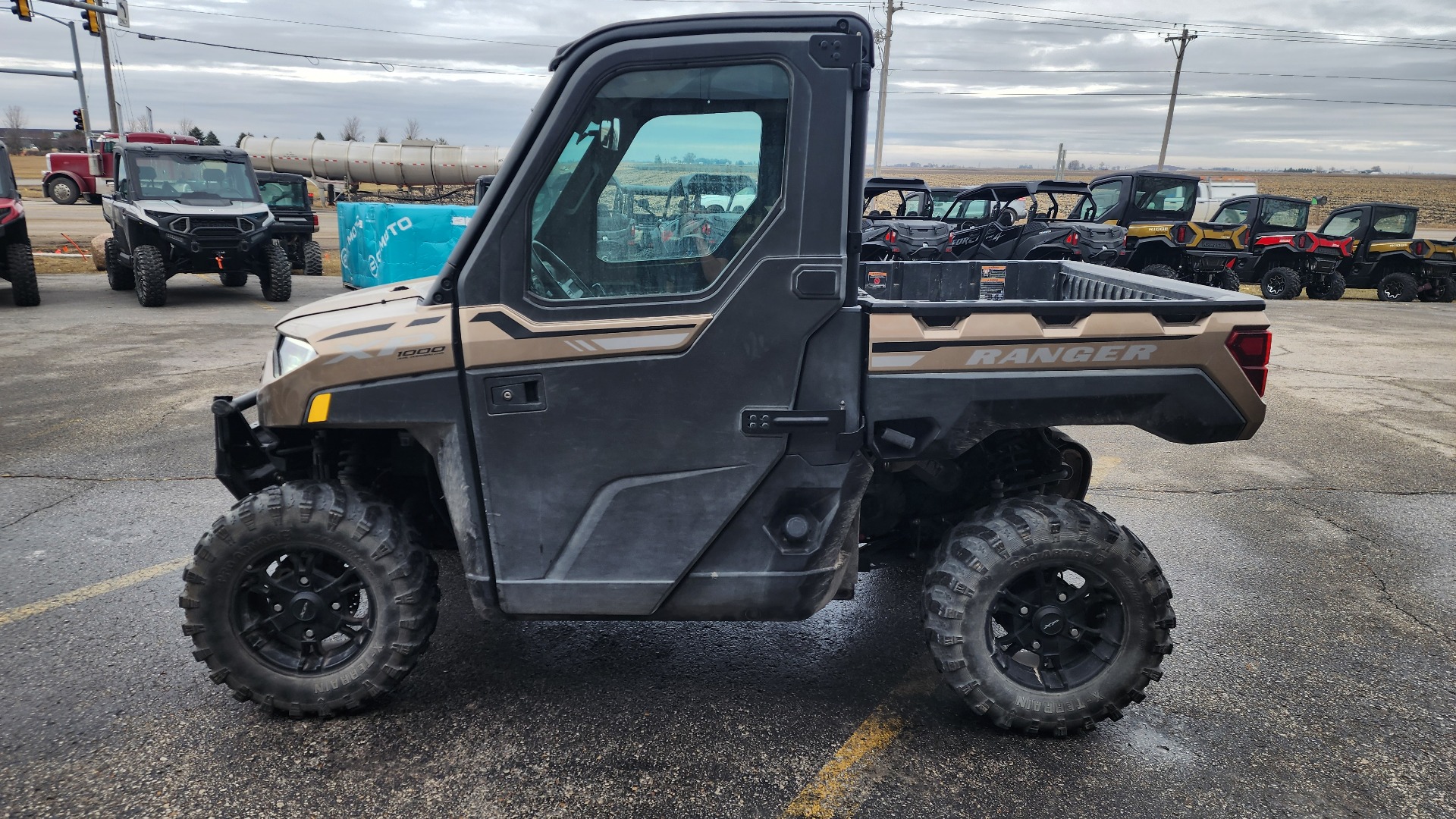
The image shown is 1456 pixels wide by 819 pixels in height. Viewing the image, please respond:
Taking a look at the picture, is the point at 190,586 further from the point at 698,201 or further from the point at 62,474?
the point at 62,474

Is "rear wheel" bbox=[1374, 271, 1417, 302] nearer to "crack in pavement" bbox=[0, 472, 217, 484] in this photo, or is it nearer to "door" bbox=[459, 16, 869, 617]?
"door" bbox=[459, 16, 869, 617]

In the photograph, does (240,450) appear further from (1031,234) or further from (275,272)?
(1031,234)

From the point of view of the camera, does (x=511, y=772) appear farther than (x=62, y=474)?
No

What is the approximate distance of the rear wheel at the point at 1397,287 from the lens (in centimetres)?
1848

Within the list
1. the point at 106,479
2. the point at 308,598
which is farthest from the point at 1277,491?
the point at 106,479

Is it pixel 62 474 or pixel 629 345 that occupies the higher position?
pixel 629 345

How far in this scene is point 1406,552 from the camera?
502cm

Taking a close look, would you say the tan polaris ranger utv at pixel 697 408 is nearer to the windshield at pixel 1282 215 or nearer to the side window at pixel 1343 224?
the side window at pixel 1343 224

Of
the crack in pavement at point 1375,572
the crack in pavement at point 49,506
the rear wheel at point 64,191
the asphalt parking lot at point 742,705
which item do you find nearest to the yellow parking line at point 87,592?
the asphalt parking lot at point 742,705

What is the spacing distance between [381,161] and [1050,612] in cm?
4549

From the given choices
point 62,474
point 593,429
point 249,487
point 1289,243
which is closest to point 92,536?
point 62,474

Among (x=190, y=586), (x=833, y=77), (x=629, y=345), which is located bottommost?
(x=190, y=586)

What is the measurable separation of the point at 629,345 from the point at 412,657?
4.53 feet

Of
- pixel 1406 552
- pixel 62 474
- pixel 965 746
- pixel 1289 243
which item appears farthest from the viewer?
pixel 1289 243
